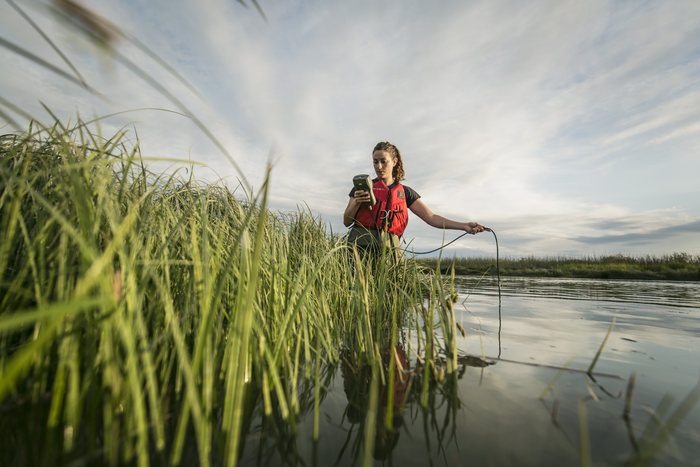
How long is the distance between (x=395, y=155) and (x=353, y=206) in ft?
4.14

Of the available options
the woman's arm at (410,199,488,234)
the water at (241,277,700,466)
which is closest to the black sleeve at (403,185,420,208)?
the woman's arm at (410,199,488,234)

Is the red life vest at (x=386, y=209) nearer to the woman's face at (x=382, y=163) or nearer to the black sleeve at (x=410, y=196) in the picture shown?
the woman's face at (x=382, y=163)

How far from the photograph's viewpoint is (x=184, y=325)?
3.47 feet

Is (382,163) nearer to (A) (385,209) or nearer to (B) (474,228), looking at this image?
(A) (385,209)

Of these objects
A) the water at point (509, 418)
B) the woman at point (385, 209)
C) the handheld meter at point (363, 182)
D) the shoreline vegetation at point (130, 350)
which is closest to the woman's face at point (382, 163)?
the woman at point (385, 209)

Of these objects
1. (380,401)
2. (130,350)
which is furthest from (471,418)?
(130,350)

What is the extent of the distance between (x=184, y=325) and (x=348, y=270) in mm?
1260

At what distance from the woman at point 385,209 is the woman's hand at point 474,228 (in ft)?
0.25

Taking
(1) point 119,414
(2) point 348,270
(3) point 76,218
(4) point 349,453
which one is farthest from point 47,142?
(4) point 349,453

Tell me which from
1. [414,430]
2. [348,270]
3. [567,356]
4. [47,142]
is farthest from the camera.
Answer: [348,270]

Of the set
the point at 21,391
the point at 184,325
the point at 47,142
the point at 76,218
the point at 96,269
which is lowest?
the point at 21,391

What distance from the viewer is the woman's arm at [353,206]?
3.78m

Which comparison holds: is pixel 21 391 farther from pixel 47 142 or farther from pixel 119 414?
pixel 47 142

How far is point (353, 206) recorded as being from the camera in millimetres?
4043
